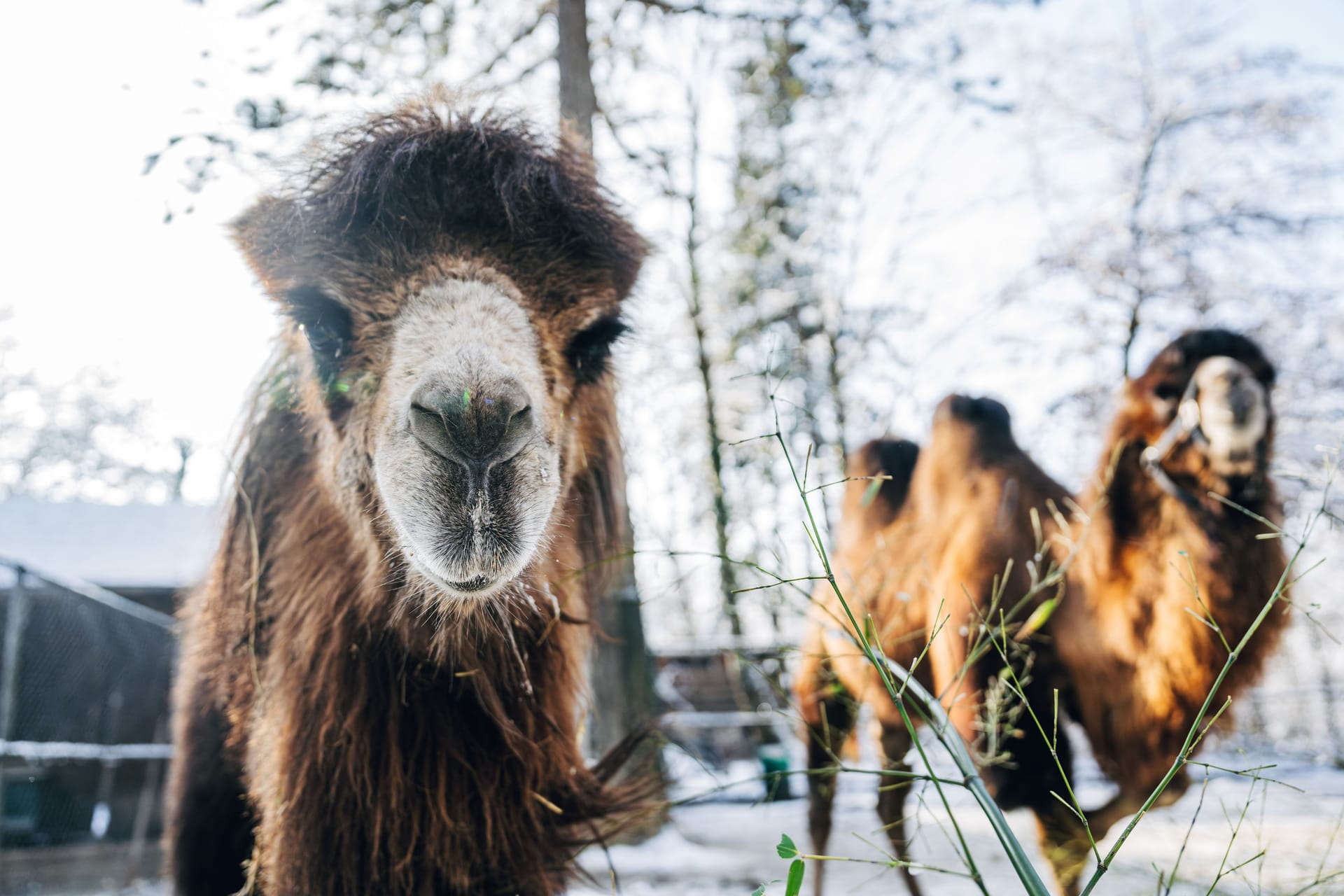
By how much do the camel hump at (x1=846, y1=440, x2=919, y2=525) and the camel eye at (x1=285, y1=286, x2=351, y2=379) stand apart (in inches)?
147

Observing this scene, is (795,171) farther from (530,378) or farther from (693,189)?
(530,378)

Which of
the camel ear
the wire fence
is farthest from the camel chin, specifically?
the camel ear

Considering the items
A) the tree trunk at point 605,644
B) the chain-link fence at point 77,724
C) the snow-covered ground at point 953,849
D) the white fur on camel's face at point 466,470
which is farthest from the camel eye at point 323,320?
the chain-link fence at point 77,724

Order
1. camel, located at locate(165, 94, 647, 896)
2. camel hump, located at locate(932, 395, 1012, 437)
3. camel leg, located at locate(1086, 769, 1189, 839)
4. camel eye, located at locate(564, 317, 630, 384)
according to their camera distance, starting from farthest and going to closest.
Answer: camel hump, located at locate(932, 395, 1012, 437) → camel leg, located at locate(1086, 769, 1189, 839) → camel eye, located at locate(564, 317, 630, 384) → camel, located at locate(165, 94, 647, 896)

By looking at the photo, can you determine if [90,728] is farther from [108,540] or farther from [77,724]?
[108,540]

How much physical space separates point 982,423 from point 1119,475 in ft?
2.84

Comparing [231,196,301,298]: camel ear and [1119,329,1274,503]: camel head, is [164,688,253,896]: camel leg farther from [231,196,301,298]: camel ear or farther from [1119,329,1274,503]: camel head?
[1119,329,1274,503]: camel head

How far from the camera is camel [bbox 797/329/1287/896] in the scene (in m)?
3.32

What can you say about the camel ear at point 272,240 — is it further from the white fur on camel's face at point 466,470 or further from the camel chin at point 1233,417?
the camel chin at point 1233,417

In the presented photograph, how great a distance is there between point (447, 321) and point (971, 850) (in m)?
4.75

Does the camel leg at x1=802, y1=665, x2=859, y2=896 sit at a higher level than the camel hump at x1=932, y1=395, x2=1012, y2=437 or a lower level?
lower

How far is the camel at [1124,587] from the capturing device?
332 cm

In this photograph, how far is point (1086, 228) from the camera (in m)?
12.1

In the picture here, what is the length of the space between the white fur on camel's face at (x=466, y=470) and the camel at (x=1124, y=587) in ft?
6.02
